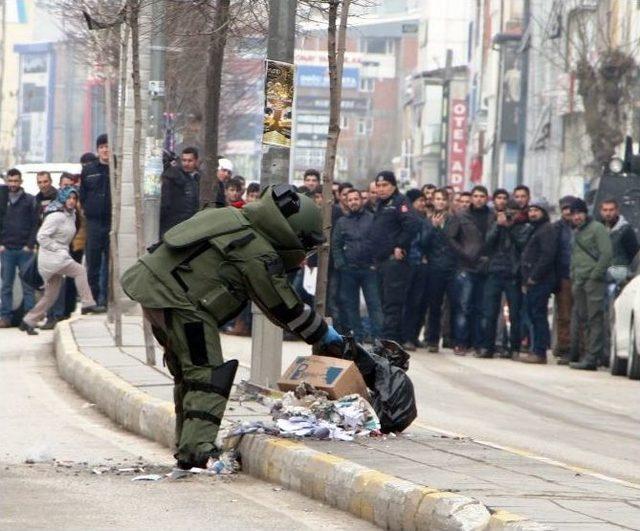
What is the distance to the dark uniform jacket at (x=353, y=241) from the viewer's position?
2081cm

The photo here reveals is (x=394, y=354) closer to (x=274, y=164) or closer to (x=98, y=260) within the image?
(x=274, y=164)

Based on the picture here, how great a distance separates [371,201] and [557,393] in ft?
17.1

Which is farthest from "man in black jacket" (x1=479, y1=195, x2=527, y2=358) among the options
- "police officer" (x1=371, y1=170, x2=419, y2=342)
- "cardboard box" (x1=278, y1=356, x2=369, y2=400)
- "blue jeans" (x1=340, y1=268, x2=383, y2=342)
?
"cardboard box" (x1=278, y1=356, x2=369, y2=400)

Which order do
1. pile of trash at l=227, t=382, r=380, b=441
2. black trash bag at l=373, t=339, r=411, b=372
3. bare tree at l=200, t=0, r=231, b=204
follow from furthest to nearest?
1. bare tree at l=200, t=0, r=231, b=204
2. black trash bag at l=373, t=339, r=411, b=372
3. pile of trash at l=227, t=382, r=380, b=441

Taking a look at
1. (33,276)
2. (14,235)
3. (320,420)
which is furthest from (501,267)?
(320,420)

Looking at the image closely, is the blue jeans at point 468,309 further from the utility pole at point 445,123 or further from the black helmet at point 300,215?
the utility pole at point 445,123

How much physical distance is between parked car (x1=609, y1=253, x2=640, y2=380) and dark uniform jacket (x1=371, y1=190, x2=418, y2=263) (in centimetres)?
240

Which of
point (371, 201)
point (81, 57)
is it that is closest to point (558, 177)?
point (81, 57)

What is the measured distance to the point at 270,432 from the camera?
405 inches

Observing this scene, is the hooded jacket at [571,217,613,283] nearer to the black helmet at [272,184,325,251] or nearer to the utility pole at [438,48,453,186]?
the black helmet at [272,184,325,251]

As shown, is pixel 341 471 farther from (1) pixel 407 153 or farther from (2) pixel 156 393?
(1) pixel 407 153

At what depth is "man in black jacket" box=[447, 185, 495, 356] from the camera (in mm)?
21141

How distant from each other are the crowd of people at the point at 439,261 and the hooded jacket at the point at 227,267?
10.7 metres

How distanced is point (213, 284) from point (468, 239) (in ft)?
38.1
